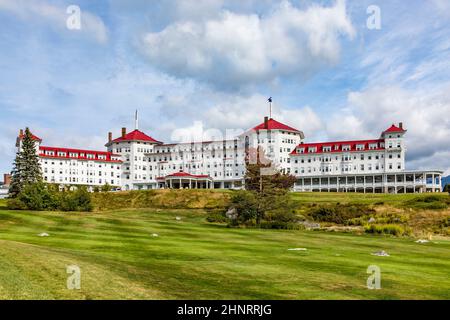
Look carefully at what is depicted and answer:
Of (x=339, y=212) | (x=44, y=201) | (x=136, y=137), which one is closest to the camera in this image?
(x=339, y=212)

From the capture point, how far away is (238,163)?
136000 mm

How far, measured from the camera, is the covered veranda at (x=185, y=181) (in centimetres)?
12619

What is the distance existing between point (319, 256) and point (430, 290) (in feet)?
29.9

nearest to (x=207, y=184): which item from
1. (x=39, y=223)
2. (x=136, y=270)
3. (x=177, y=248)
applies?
(x=39, y=223)

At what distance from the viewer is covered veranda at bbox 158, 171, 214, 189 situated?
126188mm

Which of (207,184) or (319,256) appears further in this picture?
(207,184)

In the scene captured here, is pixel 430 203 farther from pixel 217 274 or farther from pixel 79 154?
pixel 79 154

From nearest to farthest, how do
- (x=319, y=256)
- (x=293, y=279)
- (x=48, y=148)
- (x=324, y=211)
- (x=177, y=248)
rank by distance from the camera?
(x=293, y=279) → (x=319, y=256) → (x=177, y=248) → (x=324, y=211) → (x=48, y=148)

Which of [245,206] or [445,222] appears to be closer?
[445,222]

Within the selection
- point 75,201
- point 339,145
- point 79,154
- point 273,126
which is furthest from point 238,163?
point 75,201

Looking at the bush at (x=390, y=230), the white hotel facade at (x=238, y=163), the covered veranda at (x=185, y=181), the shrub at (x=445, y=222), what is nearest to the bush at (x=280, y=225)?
the bush at (x=390, y=230)

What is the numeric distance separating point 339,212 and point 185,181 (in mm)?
68867
